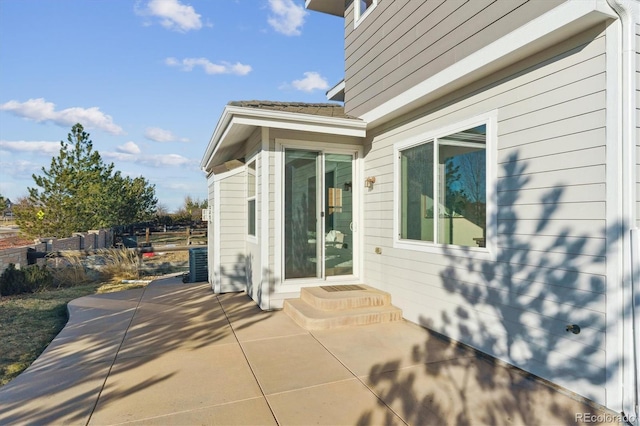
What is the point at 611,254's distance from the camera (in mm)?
2467

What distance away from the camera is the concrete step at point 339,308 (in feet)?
14.5

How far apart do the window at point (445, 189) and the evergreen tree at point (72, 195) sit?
1546 centimetres

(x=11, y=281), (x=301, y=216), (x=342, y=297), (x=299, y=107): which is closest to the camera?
(x=342, y=297)

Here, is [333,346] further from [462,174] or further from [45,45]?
[45,45]

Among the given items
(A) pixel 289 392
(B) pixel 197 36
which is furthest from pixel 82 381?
(B) pixel 197 36

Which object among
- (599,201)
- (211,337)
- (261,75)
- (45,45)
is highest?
(261,75)

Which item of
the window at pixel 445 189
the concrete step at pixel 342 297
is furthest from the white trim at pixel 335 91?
the concrete step at pixel 342 297

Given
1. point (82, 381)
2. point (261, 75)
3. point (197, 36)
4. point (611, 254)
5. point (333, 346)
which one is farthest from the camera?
point (261, 75)

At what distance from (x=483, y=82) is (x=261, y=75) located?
1058 cm

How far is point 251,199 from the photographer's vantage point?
20.8 feet

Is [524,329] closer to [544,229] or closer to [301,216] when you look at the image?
[544,229]

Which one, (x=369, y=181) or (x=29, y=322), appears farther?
(x=369, y=181)

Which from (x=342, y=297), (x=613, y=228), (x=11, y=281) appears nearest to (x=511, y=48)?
(x=613, y=228)

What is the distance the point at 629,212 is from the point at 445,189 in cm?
185
